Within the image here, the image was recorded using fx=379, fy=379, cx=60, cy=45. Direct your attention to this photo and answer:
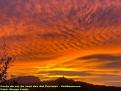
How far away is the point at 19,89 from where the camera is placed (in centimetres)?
5609

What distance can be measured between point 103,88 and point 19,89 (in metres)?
14.3

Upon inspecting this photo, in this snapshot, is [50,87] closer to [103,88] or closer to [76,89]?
[76,89]

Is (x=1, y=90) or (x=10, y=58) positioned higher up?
(x=10, y=58)

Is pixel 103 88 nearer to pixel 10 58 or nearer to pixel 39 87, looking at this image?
pixel 39 87

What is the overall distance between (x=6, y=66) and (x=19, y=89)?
8.46m

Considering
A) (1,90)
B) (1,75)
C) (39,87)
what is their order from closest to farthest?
(1,75), (1,90), (39,87)

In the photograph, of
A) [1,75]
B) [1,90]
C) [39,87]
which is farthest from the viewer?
[39,87]

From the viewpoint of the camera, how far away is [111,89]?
6150 cm

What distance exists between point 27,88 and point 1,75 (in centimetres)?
1019

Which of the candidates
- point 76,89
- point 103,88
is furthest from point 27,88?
point 103,88

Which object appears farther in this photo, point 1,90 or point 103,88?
point 103,88

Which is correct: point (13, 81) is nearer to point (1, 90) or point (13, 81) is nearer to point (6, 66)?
point (1, 90)

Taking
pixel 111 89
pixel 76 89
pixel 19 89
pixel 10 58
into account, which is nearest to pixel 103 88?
pixel 111 89

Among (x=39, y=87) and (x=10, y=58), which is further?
(x=39, y=87)
